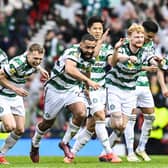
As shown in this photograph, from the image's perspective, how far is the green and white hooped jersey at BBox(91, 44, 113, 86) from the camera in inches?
667

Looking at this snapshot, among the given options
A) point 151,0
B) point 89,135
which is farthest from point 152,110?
point 151,0

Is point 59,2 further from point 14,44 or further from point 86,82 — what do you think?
point 86,82

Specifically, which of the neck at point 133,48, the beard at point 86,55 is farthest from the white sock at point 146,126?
the beard at point 86,55

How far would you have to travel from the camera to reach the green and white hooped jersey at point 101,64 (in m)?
17.0

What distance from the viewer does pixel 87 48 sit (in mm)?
15984

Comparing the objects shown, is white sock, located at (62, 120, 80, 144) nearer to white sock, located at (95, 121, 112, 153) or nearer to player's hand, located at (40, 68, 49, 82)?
white sock, located at (95, 121, 112, 153)

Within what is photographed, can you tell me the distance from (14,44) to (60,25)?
189 centimetres

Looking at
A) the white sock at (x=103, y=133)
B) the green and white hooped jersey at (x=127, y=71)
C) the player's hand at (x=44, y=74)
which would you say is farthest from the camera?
the green and white hooped jersey at (x=127, y=71)

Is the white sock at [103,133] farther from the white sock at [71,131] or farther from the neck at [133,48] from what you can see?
the neck at [133,48]

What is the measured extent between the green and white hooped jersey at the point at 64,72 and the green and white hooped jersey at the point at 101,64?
0.66 meters

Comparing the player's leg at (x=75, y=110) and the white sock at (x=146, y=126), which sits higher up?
the player's leg at (x=75, y=110)

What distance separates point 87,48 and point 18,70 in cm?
118

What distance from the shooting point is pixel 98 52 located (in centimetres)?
1678

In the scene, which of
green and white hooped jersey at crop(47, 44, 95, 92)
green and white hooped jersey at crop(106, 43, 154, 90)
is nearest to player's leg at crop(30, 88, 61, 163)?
green and white hooped jersey at crop(47, 44, 95, 92)
